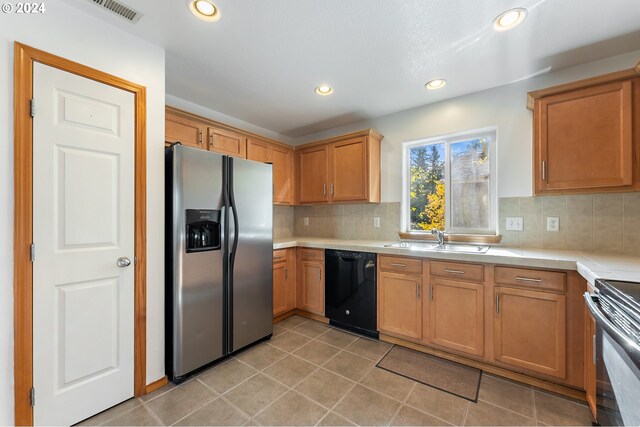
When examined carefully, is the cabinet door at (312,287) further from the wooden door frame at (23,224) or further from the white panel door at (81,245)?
the wooden door frame at (23,224)

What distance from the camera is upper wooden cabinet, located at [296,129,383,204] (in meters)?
3.00

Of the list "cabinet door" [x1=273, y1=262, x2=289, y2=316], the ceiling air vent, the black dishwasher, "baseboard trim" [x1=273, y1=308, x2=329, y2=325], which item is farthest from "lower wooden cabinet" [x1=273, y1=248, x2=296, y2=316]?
the ceiling air vent

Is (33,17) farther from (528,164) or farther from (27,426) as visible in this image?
(528,164)

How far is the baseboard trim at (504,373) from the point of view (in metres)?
1.71

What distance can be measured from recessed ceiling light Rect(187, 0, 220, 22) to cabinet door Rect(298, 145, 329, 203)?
1.91 meters

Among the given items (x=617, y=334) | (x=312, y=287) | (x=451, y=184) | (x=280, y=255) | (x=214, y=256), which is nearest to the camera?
(x=617, y=334)

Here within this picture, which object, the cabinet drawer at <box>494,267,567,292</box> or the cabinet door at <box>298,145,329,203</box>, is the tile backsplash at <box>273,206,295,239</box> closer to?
the cabinet door at <box>298,145,329,203</box>

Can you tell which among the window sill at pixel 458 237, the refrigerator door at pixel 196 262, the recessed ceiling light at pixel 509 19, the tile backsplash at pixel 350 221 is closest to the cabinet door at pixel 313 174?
the tile backsplash at pixel 350 221

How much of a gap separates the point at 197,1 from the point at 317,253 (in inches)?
91.3

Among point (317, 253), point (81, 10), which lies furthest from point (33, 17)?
point (317, 253)

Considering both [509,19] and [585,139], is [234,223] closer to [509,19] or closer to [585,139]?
[509,19]

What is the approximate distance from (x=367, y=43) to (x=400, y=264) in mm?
1796

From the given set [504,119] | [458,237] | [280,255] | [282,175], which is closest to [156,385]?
[280,255]

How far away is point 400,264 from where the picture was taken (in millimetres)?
2373
